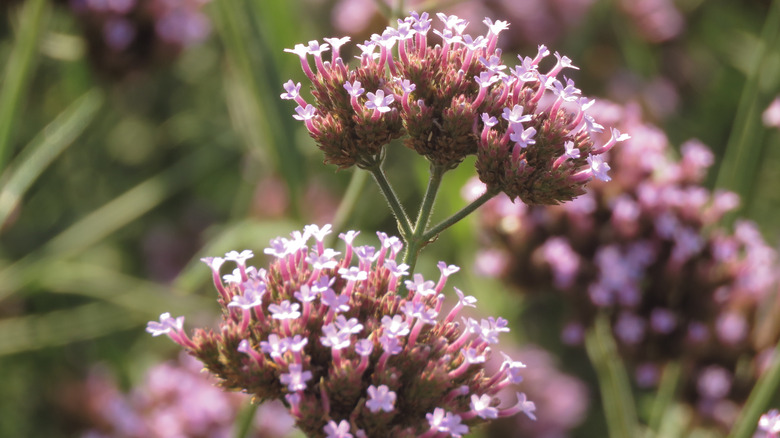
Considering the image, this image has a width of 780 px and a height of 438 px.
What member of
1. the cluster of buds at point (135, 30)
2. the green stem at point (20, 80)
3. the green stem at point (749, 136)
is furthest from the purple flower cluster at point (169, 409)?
the green stem at point (749, 136)

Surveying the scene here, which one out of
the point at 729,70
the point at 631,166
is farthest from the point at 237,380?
the point at 729,70

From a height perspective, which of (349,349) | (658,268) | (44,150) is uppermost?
(44,150)

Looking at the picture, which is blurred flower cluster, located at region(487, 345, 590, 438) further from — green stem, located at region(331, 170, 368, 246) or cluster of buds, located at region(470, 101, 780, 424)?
green stem, located at region(331, 170, 368, 246)

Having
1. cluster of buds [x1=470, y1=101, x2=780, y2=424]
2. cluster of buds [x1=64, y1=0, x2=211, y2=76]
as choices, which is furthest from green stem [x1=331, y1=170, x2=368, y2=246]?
cluster of buds [x1=64, y1=0, x2=211, y2=76]

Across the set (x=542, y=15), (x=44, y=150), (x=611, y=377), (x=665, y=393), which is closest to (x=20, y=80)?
(x=44, y=150)

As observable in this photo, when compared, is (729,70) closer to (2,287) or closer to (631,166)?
(631,166)

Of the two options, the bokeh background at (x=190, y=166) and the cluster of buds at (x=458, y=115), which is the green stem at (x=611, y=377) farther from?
the cluster of buds at (x=458, y=115)

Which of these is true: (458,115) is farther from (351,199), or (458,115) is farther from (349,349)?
(351,199)

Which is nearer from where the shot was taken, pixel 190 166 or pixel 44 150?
pixel 44 150

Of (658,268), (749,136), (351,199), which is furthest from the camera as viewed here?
(749,136)
